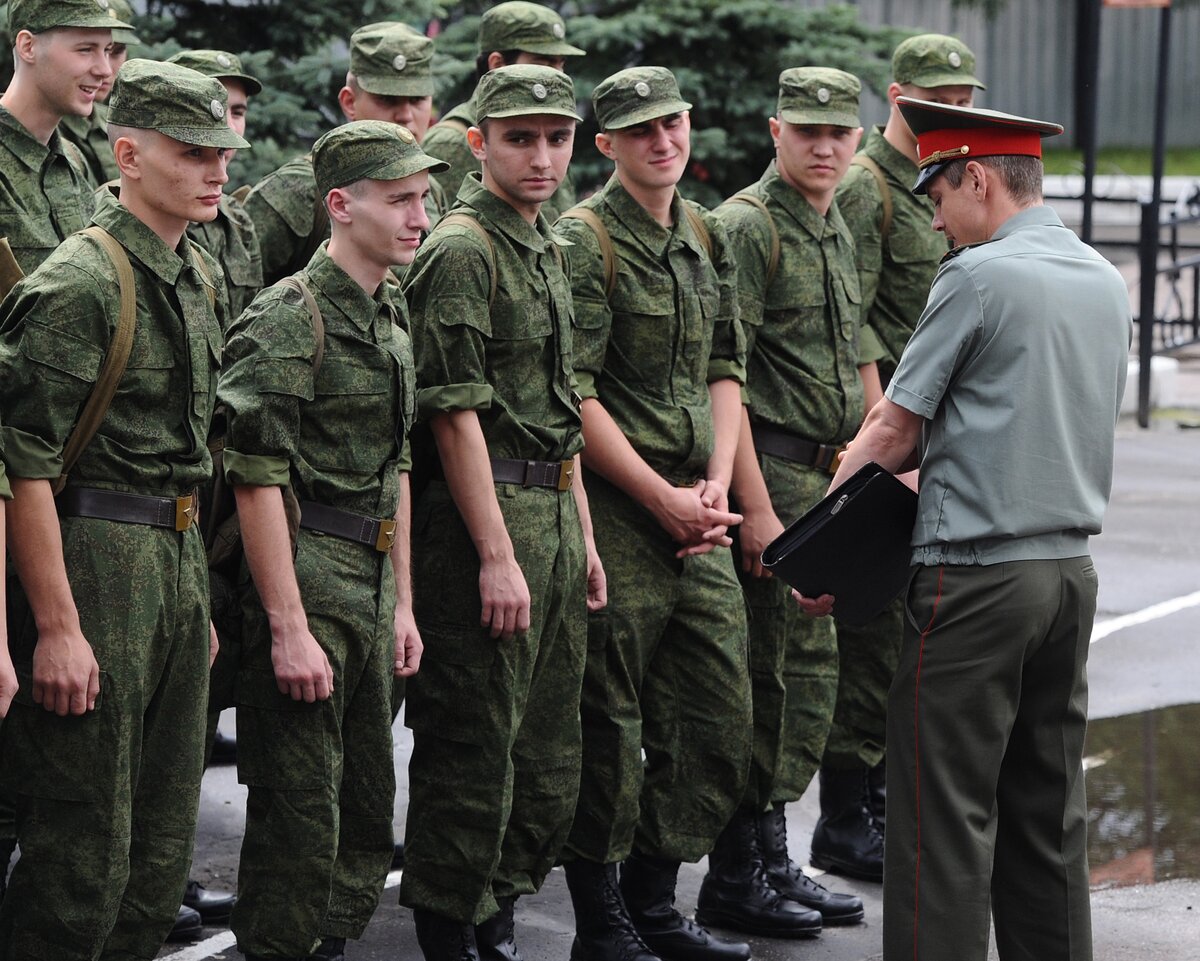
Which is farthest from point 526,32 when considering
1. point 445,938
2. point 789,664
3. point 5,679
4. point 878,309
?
point 5,679

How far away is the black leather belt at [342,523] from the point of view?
15.2ft

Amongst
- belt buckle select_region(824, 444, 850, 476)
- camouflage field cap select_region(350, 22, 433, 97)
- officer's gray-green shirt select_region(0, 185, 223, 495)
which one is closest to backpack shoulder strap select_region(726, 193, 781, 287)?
belt buckle select_region(824, 444, 850, 476)

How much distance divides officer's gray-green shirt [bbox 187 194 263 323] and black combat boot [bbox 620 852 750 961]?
204cm

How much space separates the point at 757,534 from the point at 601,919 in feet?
4.04

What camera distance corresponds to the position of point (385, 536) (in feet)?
15.4

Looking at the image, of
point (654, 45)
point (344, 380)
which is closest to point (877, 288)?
point (344, 380)

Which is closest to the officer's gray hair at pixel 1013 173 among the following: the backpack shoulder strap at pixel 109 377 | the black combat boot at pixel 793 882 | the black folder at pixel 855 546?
the black folder at pixel 855 546

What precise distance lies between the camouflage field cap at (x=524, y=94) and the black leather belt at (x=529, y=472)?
88 cm

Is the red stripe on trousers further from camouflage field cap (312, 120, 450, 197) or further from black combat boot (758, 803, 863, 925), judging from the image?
camouflage field cap (312, 120, 450, 197)

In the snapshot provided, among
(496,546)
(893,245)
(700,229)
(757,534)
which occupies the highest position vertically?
(700,229)

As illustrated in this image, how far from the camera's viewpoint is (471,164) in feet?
23.1

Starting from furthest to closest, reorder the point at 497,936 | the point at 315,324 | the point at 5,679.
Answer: the point at 497,936 < the point at 315,324 < the point at 5,679

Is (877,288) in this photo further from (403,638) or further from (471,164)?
(403,638)

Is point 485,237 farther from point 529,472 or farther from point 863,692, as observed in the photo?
point 863,692
